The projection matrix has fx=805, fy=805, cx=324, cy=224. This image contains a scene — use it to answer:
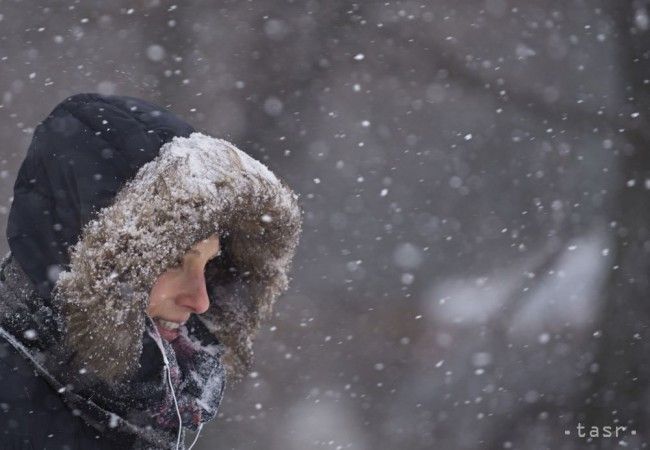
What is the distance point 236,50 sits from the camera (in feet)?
18.8

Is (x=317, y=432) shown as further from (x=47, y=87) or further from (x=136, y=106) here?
(x=136, y=106)

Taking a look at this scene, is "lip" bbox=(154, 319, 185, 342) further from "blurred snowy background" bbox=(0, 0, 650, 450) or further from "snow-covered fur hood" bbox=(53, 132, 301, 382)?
"blurred snowy background" bbox=(0, 0, 650, 450)

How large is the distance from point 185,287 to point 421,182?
4.86 meters

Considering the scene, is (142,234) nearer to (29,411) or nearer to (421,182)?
(29,411)

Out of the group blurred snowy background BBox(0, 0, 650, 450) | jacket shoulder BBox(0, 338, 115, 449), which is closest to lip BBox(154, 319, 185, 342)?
jacket shoulder BBox(0, 338, 115, 449)

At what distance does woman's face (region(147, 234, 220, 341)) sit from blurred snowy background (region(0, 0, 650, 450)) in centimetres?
394

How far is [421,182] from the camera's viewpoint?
636 centimetres

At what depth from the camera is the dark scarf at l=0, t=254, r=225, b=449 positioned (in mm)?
1414

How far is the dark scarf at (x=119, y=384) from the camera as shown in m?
1.41
